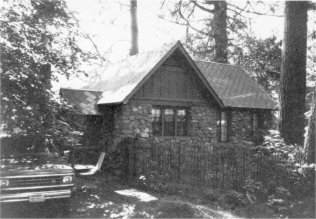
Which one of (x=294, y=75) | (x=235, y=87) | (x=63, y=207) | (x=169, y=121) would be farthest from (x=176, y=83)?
(x=63, y=207)

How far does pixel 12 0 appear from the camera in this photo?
1098 cm

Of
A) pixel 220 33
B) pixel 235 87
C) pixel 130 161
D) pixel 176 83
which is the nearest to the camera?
pixel 130 161

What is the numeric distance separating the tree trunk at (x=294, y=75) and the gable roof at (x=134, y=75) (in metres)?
5.05

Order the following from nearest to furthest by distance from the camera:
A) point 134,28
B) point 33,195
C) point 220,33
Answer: point 33,195
point 220,33
point 134,28

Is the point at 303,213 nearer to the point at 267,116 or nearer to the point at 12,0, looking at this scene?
the point at 12,0

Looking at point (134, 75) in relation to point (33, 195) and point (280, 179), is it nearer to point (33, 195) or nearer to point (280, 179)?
point (280, 179)

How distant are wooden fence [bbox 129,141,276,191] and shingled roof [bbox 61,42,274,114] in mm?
3228

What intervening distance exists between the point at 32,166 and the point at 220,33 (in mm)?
22636

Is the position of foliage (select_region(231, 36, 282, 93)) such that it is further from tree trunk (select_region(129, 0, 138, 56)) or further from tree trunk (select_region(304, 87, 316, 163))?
tree trunk (select_region(304, 87, 316, 163))

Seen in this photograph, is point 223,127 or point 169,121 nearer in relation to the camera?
point 169,121

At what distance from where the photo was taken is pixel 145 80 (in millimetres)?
16359

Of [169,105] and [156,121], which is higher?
[169,105]

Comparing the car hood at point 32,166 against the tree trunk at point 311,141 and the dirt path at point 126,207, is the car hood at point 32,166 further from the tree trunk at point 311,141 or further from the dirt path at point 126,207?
the tree trunk at point 311,141

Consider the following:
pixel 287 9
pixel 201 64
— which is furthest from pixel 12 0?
pixel 201 64
